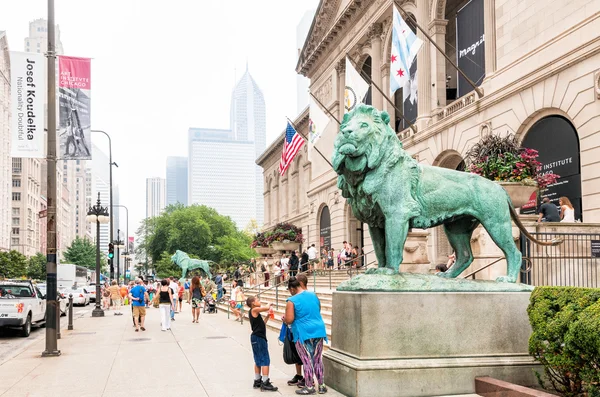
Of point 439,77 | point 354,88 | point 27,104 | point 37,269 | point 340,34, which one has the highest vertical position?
point 340,34

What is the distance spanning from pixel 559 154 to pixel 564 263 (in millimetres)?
7665

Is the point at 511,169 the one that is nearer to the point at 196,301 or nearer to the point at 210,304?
the point at 196,301

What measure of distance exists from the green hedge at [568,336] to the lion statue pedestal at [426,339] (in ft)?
2.54

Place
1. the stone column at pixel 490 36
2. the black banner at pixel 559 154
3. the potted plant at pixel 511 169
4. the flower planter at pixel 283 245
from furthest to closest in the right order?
the flower planter at pixel 283 245 → the stone column at pixel 490 36 → the black banner at pixel 559 154 → the potted plant at pixel 511 169

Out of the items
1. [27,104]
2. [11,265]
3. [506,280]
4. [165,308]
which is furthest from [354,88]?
[11,265]

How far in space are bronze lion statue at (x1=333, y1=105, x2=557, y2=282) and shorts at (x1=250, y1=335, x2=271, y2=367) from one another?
2170mm

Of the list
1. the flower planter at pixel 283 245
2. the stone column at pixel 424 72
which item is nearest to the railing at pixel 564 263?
the stone column at pixel 424 72

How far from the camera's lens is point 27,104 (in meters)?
16.1

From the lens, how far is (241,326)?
73.3 ft

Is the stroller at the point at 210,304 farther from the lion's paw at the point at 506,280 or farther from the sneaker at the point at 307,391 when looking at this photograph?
the lion's paw at the point at 506,280

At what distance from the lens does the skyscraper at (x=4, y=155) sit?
336 feet

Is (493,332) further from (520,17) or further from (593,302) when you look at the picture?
(520,17)

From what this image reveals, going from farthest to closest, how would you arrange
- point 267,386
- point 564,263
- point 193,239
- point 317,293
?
point 193,239 → point 317,293 → point 564,263 → point 267,386

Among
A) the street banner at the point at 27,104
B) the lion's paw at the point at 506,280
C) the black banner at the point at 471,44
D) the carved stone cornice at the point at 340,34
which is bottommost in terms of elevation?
the lion's paw at the point at 506,280
